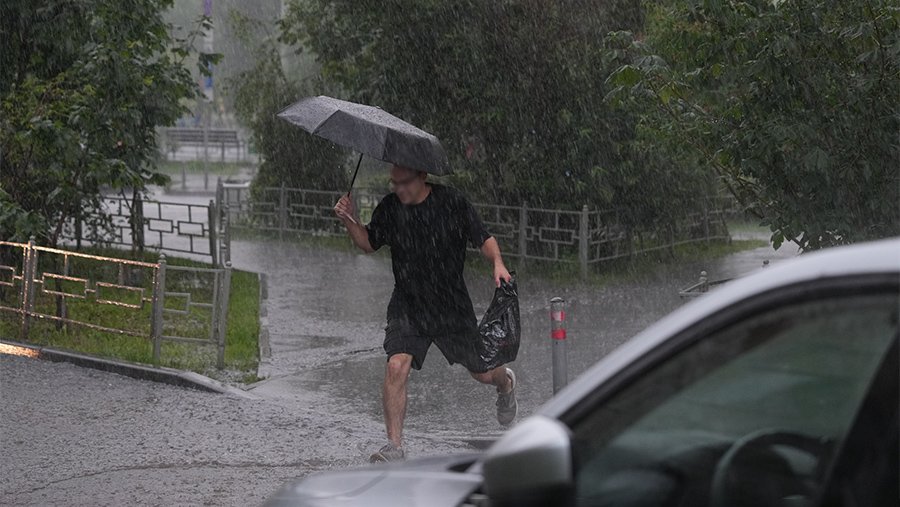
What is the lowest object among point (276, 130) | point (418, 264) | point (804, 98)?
point (418, 264)

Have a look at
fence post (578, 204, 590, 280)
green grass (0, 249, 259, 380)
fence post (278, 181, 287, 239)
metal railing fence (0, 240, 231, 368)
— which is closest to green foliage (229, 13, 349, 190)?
fence post (278, 181, 287, 239)

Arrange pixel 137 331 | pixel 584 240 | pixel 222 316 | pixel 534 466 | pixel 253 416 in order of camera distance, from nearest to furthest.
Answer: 1. pixel 534 466
2. pixel 253 416
3. pixel 222 316
4. pixel 137 331
5. pixel 584 240

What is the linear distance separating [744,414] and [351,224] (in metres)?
4.75

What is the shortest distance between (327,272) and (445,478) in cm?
1687

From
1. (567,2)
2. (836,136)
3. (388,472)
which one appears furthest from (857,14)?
(567,2)

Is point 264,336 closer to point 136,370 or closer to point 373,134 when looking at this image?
point 136,370

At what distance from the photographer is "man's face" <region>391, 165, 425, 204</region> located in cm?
710

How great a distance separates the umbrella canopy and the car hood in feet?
13.7

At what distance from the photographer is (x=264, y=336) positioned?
13430mm

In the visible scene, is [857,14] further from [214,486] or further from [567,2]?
[567,2]

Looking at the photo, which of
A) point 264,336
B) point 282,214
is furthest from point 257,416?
point 282,214

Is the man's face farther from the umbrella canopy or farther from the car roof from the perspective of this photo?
the car roof

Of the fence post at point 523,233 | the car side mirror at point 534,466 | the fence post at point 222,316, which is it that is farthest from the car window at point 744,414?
the fence post at point 523,233

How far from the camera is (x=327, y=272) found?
19.6 meters
